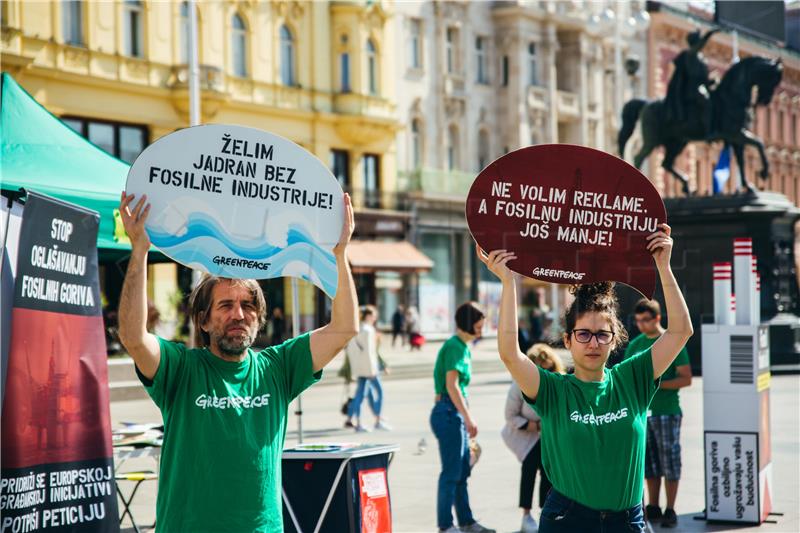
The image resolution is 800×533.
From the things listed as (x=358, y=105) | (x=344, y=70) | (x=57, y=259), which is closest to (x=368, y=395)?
(x=57, y=259)

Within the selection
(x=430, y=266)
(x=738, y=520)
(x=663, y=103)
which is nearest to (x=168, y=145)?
(x=738, y=520)

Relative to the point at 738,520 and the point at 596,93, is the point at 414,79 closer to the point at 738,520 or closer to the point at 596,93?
the point at 596,93

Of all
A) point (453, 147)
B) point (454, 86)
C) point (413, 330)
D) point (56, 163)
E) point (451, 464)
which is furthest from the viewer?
point (453, 147)

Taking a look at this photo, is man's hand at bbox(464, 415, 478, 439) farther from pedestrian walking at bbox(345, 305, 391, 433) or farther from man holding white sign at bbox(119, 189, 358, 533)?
pedestrian walking at bbox(345, 305, 391, 433)

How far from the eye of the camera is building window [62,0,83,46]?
1256 inches

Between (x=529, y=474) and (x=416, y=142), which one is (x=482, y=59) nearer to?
(x=416, y=142)

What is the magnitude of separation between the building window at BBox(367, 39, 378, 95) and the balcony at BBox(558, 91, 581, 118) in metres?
12.0

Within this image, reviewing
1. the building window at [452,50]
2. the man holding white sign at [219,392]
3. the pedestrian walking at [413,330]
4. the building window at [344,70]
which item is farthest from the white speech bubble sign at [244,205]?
the building window at [452,50]

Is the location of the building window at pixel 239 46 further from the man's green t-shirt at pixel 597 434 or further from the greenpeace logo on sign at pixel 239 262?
the man's green t-shirt at pixel 597 434

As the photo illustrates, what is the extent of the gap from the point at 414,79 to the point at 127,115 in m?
13.8

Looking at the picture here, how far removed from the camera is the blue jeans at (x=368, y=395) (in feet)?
53.0

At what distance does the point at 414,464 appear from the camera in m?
12.5

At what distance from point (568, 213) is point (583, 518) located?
1.15 meters

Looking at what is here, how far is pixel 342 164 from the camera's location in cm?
4147
